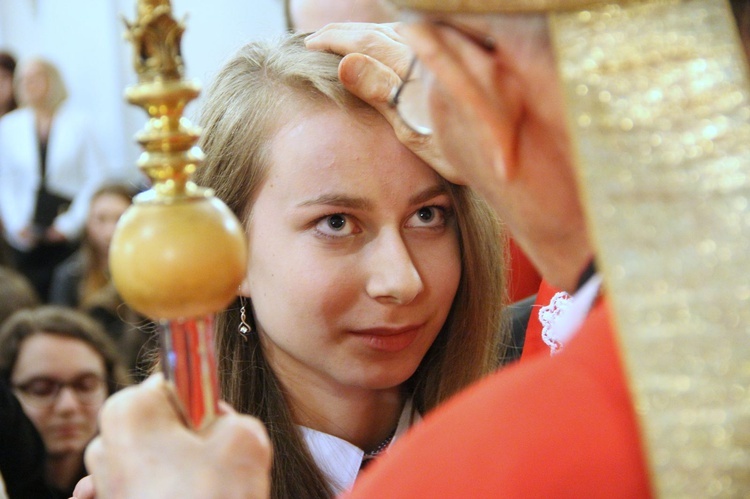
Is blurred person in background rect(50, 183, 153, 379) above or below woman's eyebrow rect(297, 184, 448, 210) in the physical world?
below

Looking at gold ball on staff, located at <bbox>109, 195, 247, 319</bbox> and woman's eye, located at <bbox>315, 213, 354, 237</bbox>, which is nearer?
gold ball on staff, located at <bbox>109, 195, 247, 319</bbox>

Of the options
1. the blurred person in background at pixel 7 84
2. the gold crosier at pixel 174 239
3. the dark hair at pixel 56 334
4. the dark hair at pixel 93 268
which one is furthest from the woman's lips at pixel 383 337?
the blurred person in background at pixel 7 84

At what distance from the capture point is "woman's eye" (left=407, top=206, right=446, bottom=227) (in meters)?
1.44

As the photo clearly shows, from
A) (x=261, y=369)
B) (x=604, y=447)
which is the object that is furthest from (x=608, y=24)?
(x=261, y=369)

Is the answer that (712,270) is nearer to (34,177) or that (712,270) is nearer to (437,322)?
(437,322)

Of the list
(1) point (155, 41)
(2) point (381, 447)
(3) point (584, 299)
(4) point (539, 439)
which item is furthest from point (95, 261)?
(4) point (539, 439)

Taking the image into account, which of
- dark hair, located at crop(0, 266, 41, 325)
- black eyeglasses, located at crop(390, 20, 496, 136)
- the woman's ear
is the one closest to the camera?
black eyeglasses, located at crop(390, 20, 496, 136)

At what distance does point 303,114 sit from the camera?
4.71 ft

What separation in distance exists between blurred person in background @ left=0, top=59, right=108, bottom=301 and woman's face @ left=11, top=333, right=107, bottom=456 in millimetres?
2578

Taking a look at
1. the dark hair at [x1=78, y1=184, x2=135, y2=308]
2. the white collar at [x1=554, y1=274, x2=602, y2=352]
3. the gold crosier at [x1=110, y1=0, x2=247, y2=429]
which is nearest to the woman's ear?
the gold crosier at [x1=110, y1=0, x2=247, y2=429]

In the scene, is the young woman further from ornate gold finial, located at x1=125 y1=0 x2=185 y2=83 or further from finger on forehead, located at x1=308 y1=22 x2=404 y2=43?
ornate gold finial, located at x1=125 y1=0 x2=185 y2=83

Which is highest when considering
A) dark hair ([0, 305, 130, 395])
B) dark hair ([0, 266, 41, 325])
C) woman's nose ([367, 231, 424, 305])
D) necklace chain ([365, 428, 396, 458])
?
woman's nose ([367, 231, 424, 305])

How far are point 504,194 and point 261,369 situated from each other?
73cm

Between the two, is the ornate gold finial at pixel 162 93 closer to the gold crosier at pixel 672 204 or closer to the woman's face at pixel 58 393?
the gold crosier at pixel 672 204
